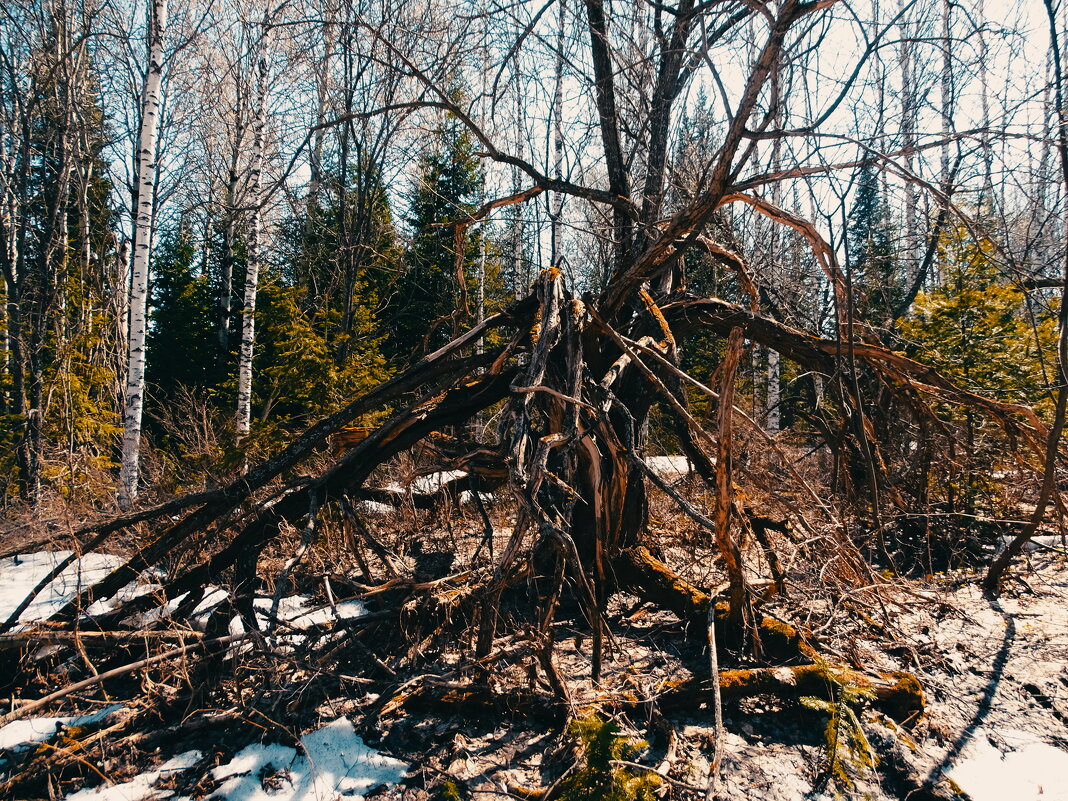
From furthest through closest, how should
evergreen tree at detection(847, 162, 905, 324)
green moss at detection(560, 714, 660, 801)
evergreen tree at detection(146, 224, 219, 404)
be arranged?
evergreen tree at detection(146, 224, 219, 404)
evergreen tree at detection(847, 162, 905, 324)
green moss at detection(560, 714, 660, 801)

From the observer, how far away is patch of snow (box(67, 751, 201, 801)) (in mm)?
2912

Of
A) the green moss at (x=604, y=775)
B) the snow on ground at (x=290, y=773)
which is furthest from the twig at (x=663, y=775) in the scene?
the snow on ground at (x=290, y=773)

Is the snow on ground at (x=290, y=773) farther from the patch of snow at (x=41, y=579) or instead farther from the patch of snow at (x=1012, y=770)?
the patch of snow at (x=1012, y=770)

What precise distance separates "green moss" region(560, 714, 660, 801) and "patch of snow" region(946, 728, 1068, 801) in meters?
1.64

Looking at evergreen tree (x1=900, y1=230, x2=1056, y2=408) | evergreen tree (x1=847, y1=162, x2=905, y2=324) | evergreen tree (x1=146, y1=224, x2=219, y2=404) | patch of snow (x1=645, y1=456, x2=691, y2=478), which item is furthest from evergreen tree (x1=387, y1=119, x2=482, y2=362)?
evergreen tree (x1=900, y1=230, x2=1056, y2=408)

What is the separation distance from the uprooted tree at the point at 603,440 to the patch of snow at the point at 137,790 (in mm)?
611

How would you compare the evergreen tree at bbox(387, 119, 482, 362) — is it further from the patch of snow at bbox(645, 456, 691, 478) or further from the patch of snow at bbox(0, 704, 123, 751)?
the patch of snow at bbox(0, 704, 123, 751)

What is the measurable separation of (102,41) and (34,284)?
8.73 metres

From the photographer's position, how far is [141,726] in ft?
11.2

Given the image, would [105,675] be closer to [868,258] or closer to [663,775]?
[663,775]

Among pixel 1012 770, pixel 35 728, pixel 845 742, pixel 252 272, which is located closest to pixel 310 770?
pixel 35 728

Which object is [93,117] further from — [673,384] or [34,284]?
[673,384]

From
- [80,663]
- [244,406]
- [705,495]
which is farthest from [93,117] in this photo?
[705,495]

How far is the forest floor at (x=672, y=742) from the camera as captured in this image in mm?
2967
